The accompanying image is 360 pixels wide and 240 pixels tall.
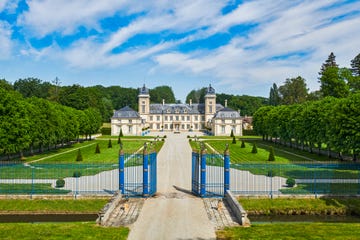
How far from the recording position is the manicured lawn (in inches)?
551

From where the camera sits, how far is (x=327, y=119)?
89.0 feet

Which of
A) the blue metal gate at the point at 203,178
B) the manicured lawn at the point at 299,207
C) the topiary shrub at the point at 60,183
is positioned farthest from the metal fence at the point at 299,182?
the topiary shrub at the point at 60,183

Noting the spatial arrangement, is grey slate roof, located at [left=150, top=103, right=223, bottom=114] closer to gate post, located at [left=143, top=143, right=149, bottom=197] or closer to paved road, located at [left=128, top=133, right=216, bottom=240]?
paved road, located at [left=128, top=133, right=216, bottom=240]

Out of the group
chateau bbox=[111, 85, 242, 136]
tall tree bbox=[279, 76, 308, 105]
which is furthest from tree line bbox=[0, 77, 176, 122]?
tall tree bbox=[279, 76, 308, 105]

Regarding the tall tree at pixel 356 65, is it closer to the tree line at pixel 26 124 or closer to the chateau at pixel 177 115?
the chateau at pixel 177 115

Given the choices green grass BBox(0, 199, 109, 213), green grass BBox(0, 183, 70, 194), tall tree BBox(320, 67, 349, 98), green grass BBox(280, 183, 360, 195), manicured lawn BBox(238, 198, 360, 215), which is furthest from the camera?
tall tree BBox(320, 67, 349, 98)

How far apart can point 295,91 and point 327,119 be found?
4925 cm

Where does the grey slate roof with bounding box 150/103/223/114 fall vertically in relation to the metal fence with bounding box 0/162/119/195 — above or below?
above

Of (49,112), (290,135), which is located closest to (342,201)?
(290,135)

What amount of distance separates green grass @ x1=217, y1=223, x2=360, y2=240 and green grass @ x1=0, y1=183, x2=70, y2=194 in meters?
8.57

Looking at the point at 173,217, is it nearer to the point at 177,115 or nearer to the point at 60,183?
the point at 60,183

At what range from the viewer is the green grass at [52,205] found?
543 inches

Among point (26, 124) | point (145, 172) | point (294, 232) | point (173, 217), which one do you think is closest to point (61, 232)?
point (173, 217)

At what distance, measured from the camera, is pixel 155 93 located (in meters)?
129
